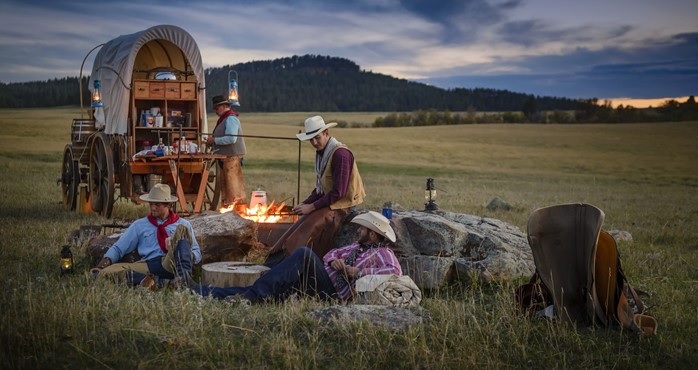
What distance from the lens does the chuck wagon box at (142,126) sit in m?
13.1

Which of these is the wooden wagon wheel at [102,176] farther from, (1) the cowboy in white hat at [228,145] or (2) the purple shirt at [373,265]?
(2) the purple shirt at [373,265]

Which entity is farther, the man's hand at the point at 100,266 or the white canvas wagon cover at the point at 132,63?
the white canvas wagon cover at the point at 132,63

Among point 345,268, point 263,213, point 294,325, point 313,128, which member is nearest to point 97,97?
point 263,213

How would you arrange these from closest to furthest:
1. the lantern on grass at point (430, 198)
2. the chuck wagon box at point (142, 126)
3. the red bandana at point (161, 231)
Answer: the red bandana at point (161, 231)
the lantern on grass at point (430, 198)
the chuck wagon box at point (142, 126)

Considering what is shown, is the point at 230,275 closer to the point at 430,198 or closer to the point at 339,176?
the point at 339,176

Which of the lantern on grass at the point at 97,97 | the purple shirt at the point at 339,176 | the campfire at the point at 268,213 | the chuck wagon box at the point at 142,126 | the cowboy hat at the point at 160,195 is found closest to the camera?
the cowboy hat at the point at 160,195

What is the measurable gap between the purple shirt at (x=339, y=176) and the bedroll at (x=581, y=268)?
2664 mm

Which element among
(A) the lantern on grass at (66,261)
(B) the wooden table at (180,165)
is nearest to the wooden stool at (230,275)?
(A) the lantern on grass at (66,261)

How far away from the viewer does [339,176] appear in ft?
28.1

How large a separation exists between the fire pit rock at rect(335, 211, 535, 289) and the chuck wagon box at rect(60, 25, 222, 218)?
15.0 ft

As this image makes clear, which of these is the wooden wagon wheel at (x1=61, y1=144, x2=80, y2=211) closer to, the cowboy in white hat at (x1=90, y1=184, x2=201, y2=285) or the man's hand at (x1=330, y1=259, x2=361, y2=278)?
the cowboy in white hat at (x1=90, y1=184, x2=201, y2=285)

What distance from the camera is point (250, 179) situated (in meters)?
→ 24.9

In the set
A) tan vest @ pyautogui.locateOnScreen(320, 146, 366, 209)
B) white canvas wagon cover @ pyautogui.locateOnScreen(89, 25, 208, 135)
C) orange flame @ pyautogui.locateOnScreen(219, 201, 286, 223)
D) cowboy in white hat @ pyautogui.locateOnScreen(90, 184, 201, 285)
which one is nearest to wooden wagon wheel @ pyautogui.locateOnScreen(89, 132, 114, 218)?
white canvas wagon cover @ pyautogui.locateOnScreen(89, 25, 208, 135)

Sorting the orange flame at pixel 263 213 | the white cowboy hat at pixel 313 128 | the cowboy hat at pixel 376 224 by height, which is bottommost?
the orange flame at pixel 263 213
